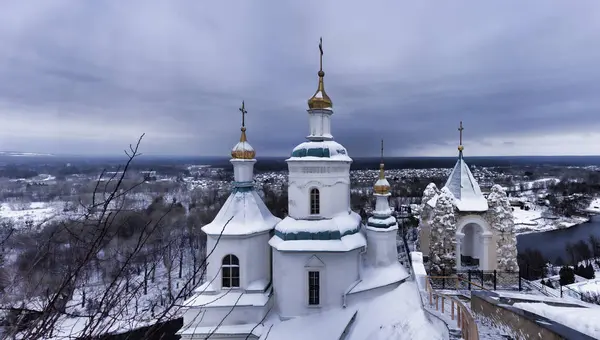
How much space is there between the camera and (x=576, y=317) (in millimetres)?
5180

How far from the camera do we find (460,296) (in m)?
10.7

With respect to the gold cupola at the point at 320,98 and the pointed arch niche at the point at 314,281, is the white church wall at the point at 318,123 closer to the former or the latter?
the gold cupola at the point at 320,98

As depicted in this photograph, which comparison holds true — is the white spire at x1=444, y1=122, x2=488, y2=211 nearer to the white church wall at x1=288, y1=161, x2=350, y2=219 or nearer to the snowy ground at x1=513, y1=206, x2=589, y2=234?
the white church wall at x1=288, y1=161, x2=350, y2=219

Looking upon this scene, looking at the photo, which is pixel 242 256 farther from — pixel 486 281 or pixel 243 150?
pixel 486 281

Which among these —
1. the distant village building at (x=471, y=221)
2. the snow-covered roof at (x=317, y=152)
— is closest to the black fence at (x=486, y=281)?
the distant village building at (x=471, y=221)

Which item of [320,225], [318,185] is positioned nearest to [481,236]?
[320,225]

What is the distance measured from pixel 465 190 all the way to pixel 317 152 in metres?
7.13

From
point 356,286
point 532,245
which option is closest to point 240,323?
point 356,286

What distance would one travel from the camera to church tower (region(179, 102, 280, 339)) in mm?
11328

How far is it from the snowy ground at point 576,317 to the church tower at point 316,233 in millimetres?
6081

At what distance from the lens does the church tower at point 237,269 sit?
11.3 meters

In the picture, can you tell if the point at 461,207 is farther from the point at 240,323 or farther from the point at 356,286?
the point at 240,323

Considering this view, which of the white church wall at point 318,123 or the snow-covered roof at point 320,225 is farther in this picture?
the white church wall at point 318,123

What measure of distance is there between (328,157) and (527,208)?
66.0 m
